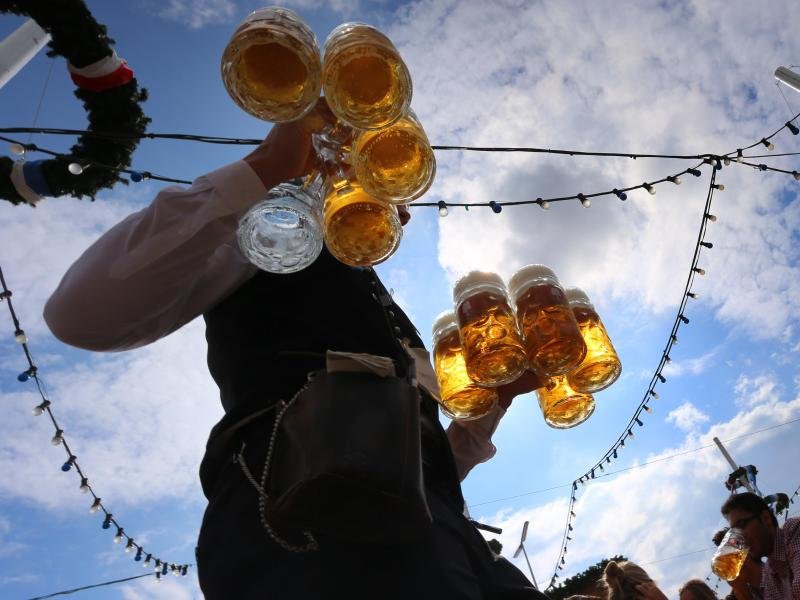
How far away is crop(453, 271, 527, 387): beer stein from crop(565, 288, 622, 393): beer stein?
0.75 feet

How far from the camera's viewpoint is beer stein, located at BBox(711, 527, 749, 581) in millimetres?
3219

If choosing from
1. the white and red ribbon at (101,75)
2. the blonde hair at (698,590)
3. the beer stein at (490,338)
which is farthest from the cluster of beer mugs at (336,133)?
the blonde hair at (698,590)

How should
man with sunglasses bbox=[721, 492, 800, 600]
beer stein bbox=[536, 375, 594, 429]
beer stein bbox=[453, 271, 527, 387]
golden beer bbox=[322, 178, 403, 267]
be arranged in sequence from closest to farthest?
golden beer bbox=[322, 178, 403, 267], beer stein bbox=[453, 271, 527, 387], beer stein bbox=[536, 375, 594, 429], man with sunglasses bbox=[721, 492, 800, 600]

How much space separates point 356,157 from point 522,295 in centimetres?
70

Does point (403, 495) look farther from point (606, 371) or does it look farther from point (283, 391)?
point (606, 371)

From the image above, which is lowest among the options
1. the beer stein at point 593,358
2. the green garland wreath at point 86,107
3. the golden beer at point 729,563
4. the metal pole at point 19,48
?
the golden beer at point 729,563

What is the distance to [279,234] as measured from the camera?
94cm

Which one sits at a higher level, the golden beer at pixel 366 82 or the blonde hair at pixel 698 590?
the golden beer at pixel 366 82

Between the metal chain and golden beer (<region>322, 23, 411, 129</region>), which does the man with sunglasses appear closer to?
the metal chain

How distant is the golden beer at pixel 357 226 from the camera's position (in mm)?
1015

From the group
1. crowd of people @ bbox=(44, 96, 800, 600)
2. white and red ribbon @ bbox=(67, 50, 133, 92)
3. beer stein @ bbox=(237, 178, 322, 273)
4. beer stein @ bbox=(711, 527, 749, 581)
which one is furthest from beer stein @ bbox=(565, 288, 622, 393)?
beer stein @ bbox=(711, 527, 749, 581)

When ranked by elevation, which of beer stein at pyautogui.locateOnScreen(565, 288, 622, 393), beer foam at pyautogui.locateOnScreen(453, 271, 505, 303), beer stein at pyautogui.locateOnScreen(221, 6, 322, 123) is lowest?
beer stein at pyautogui.locateOnScreen(565, 288, 622, 393)

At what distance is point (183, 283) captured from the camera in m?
0.97

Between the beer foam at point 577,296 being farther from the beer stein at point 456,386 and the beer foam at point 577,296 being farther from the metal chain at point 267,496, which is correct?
the metal chain at point 267,496
